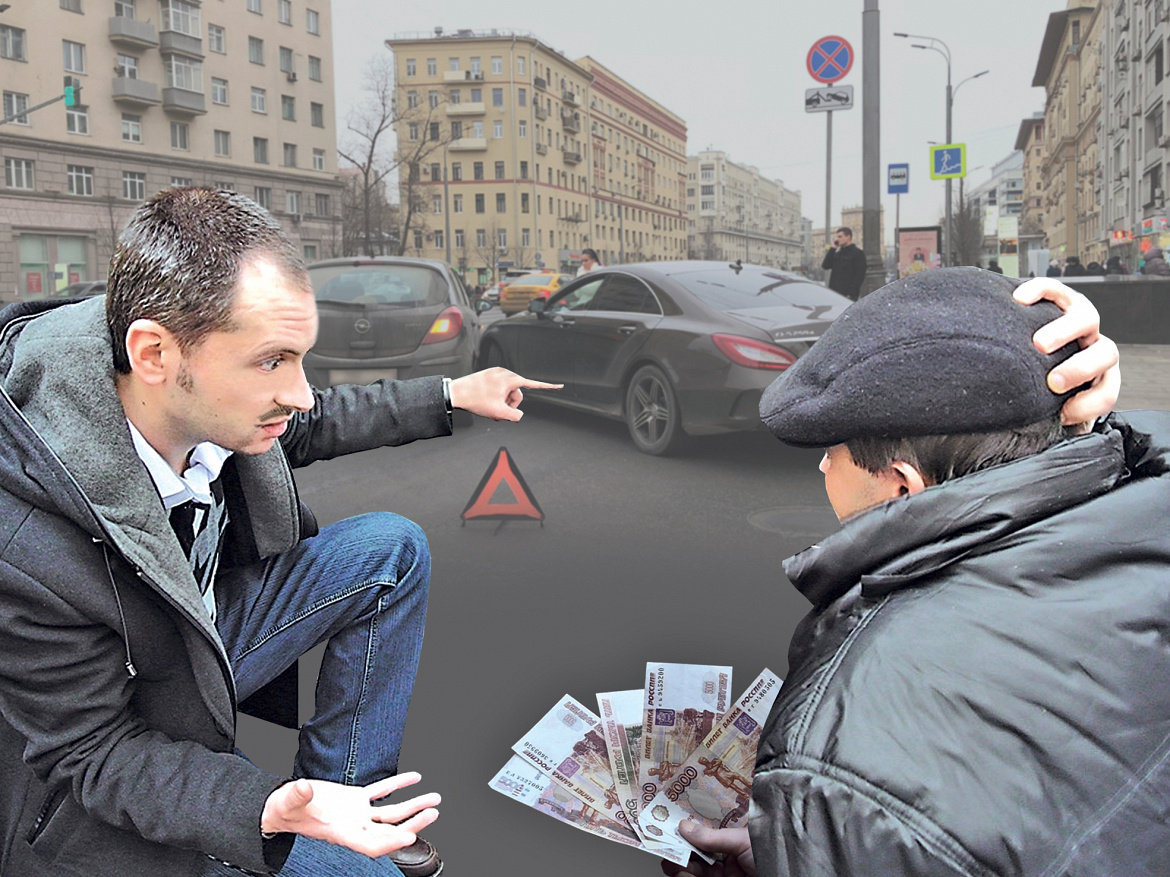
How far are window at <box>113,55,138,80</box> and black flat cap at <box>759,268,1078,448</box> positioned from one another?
5666cm

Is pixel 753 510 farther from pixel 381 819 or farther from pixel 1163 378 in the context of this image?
pixel 1163 378

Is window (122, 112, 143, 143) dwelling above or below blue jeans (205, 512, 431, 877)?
above

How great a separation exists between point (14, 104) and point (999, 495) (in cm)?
5055

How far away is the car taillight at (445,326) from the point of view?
8602mm

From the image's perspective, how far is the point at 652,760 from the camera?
83.4 inches

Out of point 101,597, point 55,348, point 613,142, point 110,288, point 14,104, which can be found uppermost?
point 613,142

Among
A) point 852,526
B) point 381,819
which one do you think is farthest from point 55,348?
point 852,526

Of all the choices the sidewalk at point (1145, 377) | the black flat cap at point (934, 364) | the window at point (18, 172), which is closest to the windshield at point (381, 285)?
the sidewalk at point (1145, 377)

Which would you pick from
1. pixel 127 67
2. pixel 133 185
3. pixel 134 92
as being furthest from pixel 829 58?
pixel 127 67

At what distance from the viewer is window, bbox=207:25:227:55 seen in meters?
56.3

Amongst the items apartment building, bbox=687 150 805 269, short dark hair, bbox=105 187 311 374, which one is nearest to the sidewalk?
short dark hair, bbox=105 187 311 374

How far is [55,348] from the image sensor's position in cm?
156

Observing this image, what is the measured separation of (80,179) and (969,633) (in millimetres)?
50710

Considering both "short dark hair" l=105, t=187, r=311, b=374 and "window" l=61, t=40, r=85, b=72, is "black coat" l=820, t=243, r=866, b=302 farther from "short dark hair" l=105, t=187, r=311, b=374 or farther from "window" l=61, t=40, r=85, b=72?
"window" l=61, t=40, r=85, b=72
